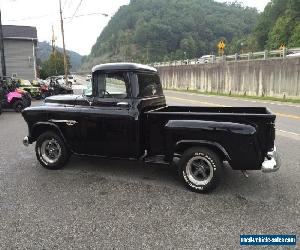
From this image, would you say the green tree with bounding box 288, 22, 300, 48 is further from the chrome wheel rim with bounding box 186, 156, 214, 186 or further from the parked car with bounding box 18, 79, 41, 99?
the chrome wheel rim with bounding box 186, 156, 214, 186

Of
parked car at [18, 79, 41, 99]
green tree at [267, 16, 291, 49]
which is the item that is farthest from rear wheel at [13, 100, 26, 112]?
green tree at [267, 16, 291, 49]

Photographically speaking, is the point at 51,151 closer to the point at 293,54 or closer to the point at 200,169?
the point at 200,169

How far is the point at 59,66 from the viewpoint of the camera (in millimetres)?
67125

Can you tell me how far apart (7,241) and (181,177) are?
9.05ft

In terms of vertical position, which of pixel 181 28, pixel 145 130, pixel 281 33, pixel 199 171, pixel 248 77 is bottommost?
pixel 199 171

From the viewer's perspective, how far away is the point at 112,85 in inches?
238

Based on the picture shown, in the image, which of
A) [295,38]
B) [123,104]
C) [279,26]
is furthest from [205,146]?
[279,26]

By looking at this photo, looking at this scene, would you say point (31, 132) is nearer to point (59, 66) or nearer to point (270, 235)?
point (270, 235)

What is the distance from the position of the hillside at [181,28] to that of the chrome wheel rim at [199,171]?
10677cm

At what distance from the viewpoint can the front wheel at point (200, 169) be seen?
5.14 m

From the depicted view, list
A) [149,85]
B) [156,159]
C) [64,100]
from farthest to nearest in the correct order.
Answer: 1. [64,100]
2. [149,85]
3. [156,159]

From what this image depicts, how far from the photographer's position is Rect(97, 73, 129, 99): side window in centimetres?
594

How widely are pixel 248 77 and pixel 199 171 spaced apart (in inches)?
925

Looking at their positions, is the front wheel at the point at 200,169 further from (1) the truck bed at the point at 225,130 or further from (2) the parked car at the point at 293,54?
(2) the parked car at the point at 293,54
